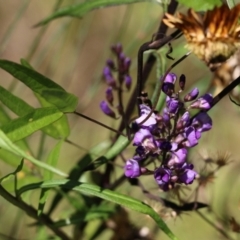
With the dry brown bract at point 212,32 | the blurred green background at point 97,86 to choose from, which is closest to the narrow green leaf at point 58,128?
the blurred green background at point 97,86

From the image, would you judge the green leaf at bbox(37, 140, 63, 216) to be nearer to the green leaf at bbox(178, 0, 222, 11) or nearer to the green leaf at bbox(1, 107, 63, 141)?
the green leaf at bbox(1, 107, 63, 141)

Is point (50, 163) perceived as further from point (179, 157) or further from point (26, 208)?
point (179, 157)

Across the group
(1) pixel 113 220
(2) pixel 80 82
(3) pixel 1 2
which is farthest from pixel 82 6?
(3) pixel 1 2

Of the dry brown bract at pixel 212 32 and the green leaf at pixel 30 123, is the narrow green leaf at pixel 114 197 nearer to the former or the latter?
the green leaf at pixel 30 123

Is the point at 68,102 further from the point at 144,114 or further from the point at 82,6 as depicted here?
the point at 82,6

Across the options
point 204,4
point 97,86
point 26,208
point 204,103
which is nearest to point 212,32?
point 204,4

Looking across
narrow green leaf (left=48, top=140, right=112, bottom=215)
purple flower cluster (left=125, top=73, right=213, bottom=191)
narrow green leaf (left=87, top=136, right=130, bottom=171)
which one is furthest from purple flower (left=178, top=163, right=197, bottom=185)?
narrow green leaf (left=48, top=140, right=112, bottom=215)
